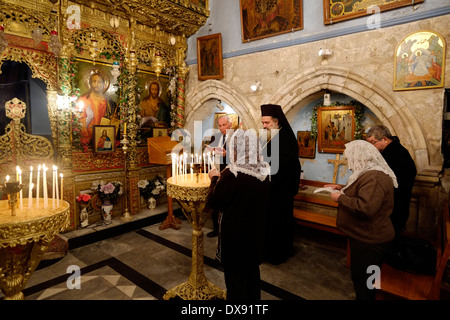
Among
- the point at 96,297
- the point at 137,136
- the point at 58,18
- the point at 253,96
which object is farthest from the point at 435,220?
the point at 58,18

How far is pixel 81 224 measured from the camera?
537 cm

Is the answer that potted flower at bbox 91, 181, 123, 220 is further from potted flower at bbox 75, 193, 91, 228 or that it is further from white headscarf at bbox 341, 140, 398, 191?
white headscarf at bbox 341, 140, 398, 191

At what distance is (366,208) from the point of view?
2.29 m

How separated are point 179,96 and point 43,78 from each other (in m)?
3.01

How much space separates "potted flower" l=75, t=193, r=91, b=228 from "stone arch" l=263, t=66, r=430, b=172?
422 cm

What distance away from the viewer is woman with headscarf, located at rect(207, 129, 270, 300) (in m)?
2.32

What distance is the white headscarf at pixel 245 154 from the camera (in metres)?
2.30

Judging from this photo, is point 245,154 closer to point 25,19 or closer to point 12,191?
point 12,191

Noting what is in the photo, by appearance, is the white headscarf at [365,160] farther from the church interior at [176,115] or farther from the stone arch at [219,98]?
the stone arch at [219,98]

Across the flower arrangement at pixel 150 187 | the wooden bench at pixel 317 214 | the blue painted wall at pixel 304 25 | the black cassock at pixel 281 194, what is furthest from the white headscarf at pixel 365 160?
the flower arrangement at pixel 150 187

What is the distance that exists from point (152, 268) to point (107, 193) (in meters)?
2.24

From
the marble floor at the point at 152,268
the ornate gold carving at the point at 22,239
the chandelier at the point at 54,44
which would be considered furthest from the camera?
the chandelier at the point at 54,44

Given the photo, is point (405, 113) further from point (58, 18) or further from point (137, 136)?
point (58, 18)

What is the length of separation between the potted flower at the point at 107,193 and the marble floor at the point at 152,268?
33 centimetres
